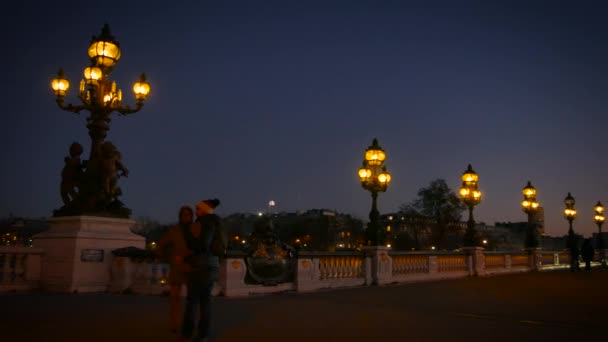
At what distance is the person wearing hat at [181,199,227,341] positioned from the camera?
7035 mm

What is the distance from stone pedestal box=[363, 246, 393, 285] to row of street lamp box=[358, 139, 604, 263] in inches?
14.3

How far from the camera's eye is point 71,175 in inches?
594

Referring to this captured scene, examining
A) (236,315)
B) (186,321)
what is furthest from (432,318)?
(186,321)

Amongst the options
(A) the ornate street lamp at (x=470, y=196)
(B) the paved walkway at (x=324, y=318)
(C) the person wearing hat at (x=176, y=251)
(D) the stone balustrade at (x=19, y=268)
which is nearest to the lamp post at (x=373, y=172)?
(B) the paved walkway at (x=324, y=318)

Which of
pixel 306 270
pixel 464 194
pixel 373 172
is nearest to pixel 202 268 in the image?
pixel 306 270

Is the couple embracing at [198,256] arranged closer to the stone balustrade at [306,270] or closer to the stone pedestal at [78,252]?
the stone balustrade at [306,270]

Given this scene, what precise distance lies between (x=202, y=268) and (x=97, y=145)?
9.43m

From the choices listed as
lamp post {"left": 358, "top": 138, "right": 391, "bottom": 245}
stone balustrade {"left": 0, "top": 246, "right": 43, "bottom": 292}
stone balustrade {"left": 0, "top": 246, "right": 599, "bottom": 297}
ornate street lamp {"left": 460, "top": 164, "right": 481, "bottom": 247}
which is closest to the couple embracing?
stone balustrade {"left": 0, "top": 246, "right": 599, "bottom": 297}

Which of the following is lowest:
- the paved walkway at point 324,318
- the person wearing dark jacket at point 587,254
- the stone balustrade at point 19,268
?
the paved walkway at point 324,318

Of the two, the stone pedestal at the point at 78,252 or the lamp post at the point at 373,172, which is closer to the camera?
the stone pedestal at the point at 78,252

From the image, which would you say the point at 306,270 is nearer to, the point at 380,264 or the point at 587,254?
the point at 380,264

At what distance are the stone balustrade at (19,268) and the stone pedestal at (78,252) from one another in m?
0.18

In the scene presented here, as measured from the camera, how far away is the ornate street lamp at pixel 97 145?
14.9 m

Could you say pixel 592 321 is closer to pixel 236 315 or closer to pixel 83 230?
pixel 236 315
